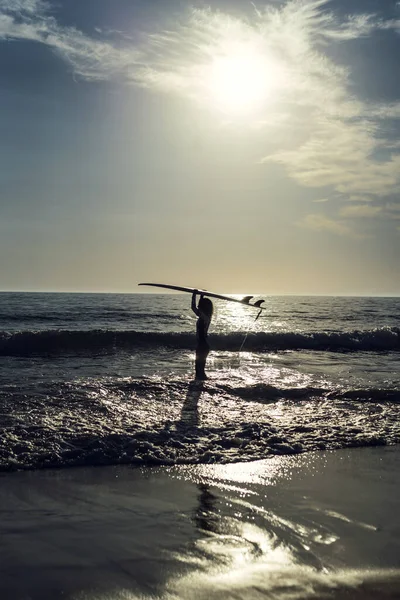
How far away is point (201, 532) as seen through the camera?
4289 mm

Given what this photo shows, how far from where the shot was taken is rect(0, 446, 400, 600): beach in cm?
346

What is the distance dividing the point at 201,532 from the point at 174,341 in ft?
67.5

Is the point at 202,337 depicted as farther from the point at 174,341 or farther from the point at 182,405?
the point at 174,341

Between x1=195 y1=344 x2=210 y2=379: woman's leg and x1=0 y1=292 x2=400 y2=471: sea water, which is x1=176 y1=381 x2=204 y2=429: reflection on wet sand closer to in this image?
x1=0 y1=292 x2=400 y2=471: sea water

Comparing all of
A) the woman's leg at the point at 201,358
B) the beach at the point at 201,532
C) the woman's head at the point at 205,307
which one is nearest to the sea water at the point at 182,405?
the woman's leg at the point at 201,358

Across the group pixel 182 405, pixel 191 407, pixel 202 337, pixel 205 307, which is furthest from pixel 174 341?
pixel 191 407

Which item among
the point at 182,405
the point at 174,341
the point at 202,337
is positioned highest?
the point at 202,337

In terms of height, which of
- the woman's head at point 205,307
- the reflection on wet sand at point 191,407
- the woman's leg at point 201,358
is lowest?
the reflection on wet sand at point 191,407

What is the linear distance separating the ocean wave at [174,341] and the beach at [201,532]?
1535cm

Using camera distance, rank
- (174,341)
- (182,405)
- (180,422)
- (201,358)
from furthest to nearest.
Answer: (174,341)
(201,358)
(182,405)
(180,422)

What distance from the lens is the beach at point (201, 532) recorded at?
3.46 meters

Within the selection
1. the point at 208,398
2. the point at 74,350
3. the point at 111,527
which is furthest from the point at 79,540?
the point at 74,350

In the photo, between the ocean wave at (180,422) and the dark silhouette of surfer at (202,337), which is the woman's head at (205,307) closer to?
the dark silhouette of surfer at (202,337)

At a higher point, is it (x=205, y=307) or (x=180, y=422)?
(x=205, y=307)
